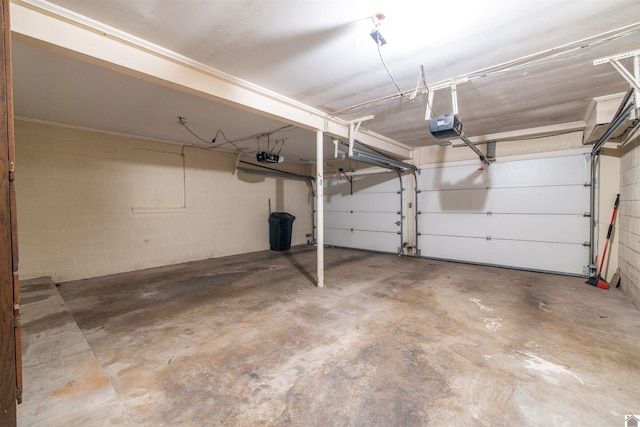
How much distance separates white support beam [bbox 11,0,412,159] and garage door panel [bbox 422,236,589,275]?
4.31m

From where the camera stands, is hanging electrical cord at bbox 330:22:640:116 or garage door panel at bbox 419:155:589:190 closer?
hanging electrical cord at bbox 330:22:640:116

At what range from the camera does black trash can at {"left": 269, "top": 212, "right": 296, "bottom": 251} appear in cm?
689

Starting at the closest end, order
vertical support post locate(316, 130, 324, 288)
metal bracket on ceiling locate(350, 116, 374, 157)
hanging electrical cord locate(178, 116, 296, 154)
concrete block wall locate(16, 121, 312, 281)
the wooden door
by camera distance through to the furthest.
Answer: the wooden door
vertical support post locate(316, 130, 324, 288)
concrete block wall locate(16, 121, 312, 281)
metal bracket on ceiling locate(350, 116, 374, 157)
hanging electrical cord locate(178, 116, 296, 154)

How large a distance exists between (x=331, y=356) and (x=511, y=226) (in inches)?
181

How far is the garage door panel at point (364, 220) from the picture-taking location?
657cm

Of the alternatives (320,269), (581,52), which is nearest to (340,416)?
(320,269)

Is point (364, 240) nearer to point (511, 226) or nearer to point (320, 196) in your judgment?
point (511, 226)

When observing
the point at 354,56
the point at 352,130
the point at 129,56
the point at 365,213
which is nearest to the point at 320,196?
Result: the point at 352,130

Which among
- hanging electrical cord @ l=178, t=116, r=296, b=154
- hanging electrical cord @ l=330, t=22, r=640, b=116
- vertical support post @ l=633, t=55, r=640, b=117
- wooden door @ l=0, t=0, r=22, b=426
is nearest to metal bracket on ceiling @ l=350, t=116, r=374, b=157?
hanging electrical cord @ l=178, t=116, r=296, b=154

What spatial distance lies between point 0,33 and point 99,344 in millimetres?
2304

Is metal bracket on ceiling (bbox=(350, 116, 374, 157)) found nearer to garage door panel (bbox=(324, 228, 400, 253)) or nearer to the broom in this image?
garage door panel (bbox=(324, 228, 400, 253))

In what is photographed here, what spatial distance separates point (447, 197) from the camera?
5.71m

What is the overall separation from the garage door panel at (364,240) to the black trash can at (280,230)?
1.37m

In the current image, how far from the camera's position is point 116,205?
4.72 m
